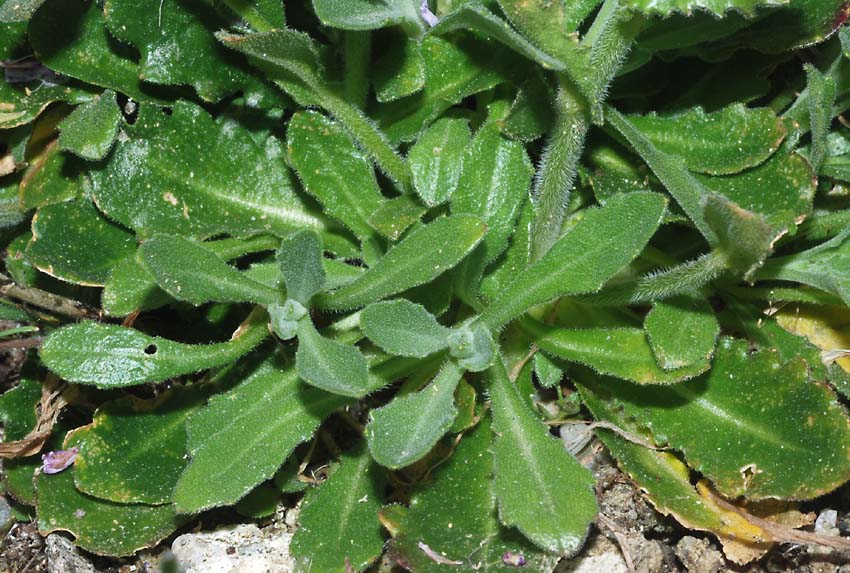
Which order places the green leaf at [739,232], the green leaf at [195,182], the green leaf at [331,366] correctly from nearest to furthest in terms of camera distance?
the green leaf at [739,232] < the green leaf at [331,366] < the green leaf at [195,182]

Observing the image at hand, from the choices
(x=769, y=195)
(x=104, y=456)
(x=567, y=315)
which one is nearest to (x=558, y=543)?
(x=567, y=315)

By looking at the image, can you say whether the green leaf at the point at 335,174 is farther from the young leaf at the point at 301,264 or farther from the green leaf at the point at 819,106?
the green leaf at the point at 819,106

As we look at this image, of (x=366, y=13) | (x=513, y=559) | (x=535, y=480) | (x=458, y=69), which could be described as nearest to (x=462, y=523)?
(x=513, y=559)

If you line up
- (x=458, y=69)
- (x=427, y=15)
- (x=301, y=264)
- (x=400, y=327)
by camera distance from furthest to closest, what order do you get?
(x=458, y=69)
(x=427, y=15)
(x=400, y=327)
(x=301, y=264)

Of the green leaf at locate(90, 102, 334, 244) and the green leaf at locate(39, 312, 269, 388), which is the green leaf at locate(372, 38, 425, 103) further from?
the green leaf at locate(39, 312, 269, 388)

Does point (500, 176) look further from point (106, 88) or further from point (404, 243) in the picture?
point (106, 88)

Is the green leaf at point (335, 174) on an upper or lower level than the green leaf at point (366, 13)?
lower

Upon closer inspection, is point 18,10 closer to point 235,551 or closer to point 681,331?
point 235,551

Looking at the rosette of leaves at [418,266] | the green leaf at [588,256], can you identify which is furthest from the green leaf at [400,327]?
the green leaf at [588,256]
